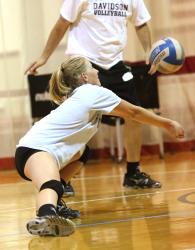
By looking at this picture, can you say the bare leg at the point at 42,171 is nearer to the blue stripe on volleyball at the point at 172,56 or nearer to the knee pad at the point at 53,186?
the knee pad at the point at 53,186

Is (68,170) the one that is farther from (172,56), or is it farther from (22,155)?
(172,56)

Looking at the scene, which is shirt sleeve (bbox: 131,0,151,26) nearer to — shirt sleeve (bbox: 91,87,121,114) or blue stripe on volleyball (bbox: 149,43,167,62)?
blue stripe on volleyball (bbox: 149,43,167,62)

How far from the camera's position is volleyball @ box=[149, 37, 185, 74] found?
2.83m

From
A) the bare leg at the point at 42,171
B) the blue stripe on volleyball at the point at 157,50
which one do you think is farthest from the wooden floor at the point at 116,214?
the blue stripe on volleyball at the point at 157,50

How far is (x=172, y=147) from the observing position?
5.06 metres

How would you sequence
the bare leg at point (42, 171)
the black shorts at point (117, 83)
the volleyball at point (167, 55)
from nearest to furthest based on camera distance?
1. the bare leg at point (42, 171)
2. the volleyball at point (167, 55)
3. the black shorts at point (117, 83)

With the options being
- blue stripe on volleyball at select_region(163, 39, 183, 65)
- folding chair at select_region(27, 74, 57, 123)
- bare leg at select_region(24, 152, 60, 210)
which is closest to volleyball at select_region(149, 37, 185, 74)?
blue stripe on volleyball at select_region(163, 39, 183, 65)

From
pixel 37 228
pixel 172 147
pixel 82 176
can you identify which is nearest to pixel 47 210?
pixel 37 228

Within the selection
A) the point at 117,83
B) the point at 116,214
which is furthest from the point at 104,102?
the point at 117,83

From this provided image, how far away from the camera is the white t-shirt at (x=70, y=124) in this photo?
2.23 m

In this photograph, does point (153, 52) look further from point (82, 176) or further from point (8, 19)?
point (8, 19)

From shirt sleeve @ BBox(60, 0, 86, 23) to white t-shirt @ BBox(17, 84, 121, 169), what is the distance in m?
0.91

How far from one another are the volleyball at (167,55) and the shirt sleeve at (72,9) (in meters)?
0.52

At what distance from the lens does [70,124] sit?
89.0 inches
